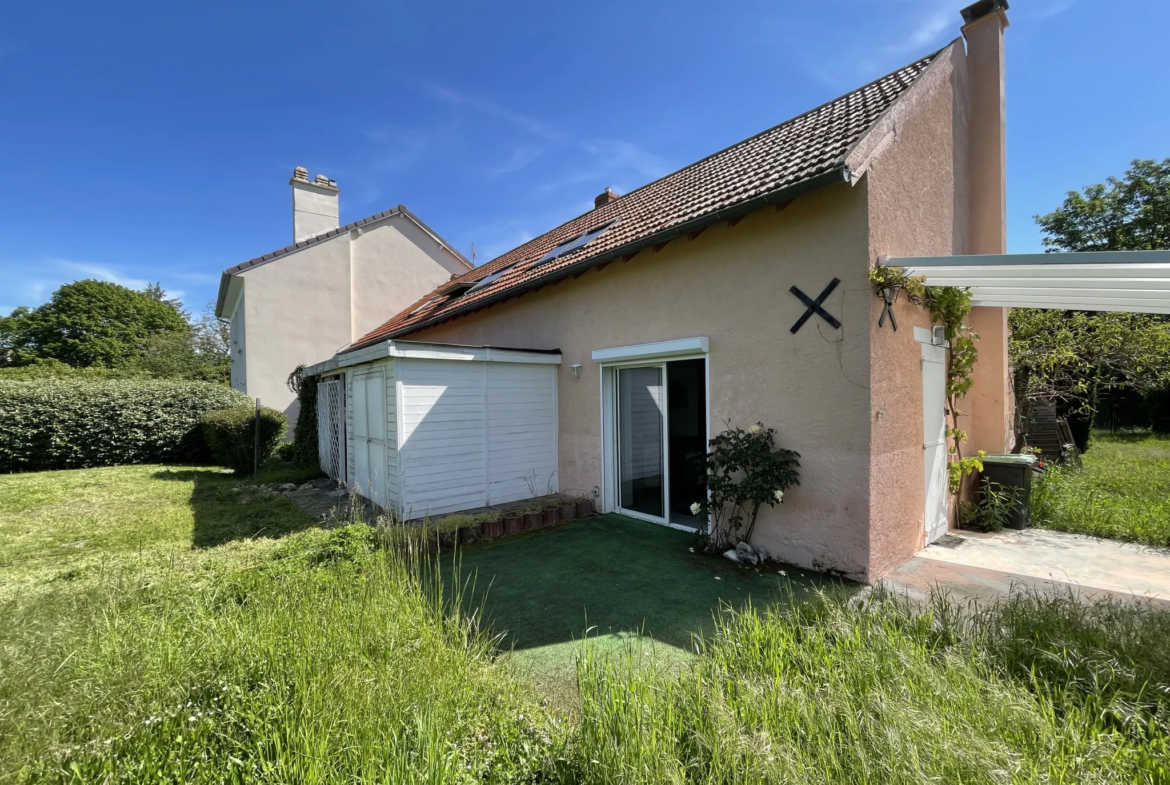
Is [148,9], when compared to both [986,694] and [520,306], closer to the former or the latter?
[520,306]

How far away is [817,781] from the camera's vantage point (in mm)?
2064

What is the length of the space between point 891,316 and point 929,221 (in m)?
2.54

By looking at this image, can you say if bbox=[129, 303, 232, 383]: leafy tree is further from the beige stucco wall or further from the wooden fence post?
the wooden fence post

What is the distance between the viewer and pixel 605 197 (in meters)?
15.8

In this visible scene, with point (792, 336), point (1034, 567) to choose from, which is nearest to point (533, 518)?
point (792, 336)

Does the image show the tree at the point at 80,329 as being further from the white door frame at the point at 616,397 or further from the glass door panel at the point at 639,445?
the glass door panel at the point at 639,445

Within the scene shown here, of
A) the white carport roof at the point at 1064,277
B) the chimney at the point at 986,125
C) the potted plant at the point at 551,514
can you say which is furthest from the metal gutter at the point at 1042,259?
the potted plant at the point at 551,514

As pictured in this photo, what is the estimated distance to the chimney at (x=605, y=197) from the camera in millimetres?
15627

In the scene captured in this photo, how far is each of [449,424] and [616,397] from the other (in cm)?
316

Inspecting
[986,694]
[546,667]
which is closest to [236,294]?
[546,667]

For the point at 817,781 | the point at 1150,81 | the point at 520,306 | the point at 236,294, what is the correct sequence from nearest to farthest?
1. the point at 817,781
2. the point at 1150,81
3. the point at 520,306
4. the point at 236,294

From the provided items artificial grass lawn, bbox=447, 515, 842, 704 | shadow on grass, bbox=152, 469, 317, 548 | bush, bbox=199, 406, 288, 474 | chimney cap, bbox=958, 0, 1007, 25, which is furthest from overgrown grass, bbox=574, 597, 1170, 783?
bush, bbox=199, 406, 288, 474

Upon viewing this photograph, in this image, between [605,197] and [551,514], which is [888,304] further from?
[605,197]

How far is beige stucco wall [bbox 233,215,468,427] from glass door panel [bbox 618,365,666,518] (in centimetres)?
1539
